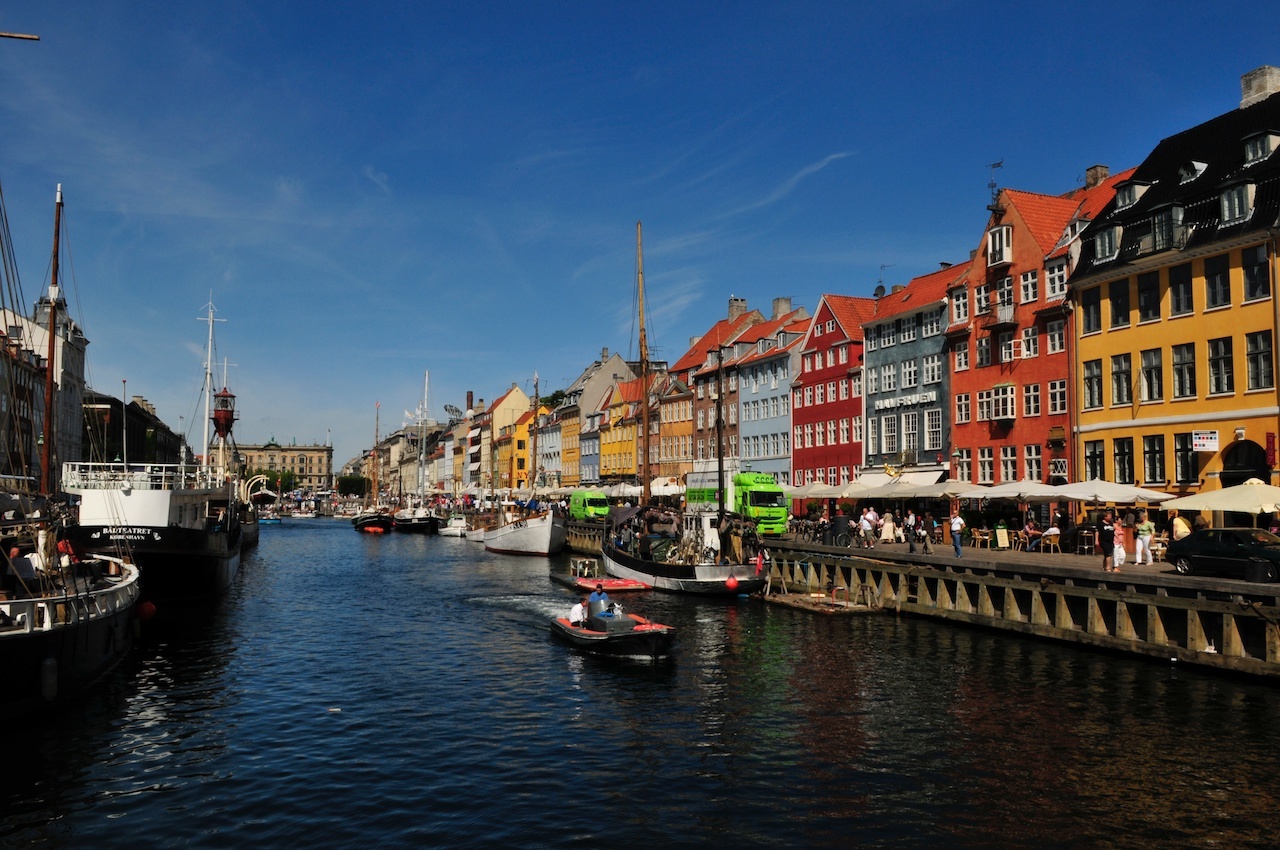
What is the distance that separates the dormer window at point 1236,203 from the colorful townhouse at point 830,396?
29118 mm

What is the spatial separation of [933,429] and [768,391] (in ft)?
77.9

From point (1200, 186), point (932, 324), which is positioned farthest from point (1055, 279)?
point (932, 324)

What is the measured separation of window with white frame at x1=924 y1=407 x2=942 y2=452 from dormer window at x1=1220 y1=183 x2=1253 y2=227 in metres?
21.8

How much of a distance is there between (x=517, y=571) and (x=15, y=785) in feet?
153

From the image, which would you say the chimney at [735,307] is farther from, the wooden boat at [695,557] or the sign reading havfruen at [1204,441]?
the sign reading havfruen at [1204,441]

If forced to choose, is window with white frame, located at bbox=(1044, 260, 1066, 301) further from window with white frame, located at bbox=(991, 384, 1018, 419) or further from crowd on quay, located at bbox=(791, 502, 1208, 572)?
crowd on quay, located at bbox=(791, 502, 1208, 572)

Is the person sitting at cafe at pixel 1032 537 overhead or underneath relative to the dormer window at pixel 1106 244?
underneath

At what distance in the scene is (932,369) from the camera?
205 feet

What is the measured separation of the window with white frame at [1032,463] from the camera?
174 ft

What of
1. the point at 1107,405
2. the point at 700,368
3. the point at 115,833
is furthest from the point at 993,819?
the point at 700,368

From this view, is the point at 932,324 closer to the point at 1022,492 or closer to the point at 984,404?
the point at 984,404

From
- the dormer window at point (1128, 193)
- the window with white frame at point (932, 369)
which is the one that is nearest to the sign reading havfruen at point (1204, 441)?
the dormer window at point (1128, 193)

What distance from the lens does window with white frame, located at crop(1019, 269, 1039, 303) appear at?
2147 inches

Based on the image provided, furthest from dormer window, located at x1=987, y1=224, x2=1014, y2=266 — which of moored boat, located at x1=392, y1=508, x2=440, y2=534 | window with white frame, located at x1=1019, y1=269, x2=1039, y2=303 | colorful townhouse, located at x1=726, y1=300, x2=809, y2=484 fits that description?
moored boat, located at x1=392, y1=508, x2=440, y2=534
